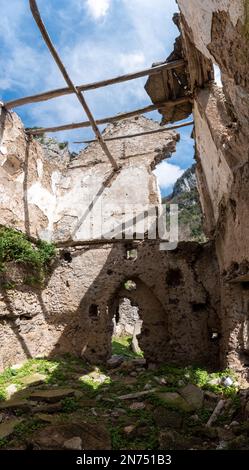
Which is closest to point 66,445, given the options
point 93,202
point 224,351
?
point 224,351

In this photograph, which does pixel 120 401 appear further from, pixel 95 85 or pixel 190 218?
pixel 190 218

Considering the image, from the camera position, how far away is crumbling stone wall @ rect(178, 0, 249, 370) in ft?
11.7

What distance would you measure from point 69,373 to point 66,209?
4835 millimetres

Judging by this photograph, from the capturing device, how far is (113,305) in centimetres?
939

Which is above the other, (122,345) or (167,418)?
(167,418)

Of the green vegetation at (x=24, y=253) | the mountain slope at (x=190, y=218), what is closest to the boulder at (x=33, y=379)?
the green vegetation at (x=24, y=253)

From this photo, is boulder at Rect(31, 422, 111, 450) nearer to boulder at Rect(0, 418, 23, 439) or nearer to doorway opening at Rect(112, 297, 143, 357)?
boulder at Rect(0, 418, 23, 439)

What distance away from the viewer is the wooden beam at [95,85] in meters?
7.57

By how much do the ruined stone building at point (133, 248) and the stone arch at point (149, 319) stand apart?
0.02 metres

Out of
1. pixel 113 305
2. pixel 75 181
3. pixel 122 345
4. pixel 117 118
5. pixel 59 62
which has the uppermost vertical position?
pixel 59 62

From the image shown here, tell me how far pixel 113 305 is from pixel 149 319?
1.02m

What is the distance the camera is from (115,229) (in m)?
9.97

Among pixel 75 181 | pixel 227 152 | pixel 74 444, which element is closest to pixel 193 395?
pixel 74 444

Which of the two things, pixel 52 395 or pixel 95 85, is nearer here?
pixel 52 395
